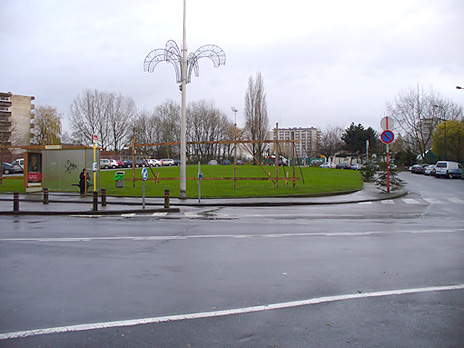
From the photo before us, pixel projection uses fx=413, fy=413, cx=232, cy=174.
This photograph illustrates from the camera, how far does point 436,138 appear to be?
61.5 m

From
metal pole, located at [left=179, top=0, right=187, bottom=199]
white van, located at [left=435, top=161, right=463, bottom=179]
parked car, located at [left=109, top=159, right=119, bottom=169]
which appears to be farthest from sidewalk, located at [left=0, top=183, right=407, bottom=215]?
parked car, located at [left=109, top=159, right=119, bottom=169]

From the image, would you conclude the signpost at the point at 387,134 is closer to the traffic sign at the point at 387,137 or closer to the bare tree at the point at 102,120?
the traffic sign at the point at 387,137

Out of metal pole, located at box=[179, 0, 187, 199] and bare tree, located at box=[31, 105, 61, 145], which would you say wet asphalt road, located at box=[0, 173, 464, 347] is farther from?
bare tree, located at box=[31, 105, 61, 145]

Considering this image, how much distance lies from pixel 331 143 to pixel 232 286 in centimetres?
11128

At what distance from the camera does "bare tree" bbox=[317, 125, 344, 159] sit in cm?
11099

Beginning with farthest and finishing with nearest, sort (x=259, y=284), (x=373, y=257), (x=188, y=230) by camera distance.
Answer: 1. (x=188, y=230)
2. (x=373, y=257)
3. (x=259, y=284)

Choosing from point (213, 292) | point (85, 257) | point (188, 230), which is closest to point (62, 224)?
point (188, 230)

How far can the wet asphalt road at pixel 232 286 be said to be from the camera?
164 inches

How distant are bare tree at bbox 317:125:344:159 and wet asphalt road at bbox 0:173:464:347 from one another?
337 feet

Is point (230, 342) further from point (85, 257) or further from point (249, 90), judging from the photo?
point (249, 90)

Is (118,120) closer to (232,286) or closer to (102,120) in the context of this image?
(102,120)

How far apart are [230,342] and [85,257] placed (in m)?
4.57

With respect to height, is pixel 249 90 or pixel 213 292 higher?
pixel 249 90

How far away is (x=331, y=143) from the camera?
371 ft
